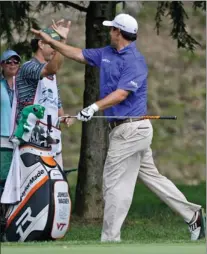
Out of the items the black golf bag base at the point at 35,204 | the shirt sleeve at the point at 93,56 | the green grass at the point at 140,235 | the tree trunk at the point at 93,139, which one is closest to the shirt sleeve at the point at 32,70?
the shirt sleeve at the point at 93,56

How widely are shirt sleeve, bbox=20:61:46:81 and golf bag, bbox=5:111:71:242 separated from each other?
44 centimetres

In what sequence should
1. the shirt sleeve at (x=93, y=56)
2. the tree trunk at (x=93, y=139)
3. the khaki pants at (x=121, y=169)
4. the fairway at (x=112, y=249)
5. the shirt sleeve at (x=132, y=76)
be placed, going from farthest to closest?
the tree trunk at (x=93, y=139)
the shirt sleeve at (x=93, y=56)
the khaki pants at (x=121, y=169)
the shirt sleeve at (x=132, y=76)
the fairway at (x=112, y=249)

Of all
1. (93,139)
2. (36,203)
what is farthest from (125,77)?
(93,139)

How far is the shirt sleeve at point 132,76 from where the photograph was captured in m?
10.3

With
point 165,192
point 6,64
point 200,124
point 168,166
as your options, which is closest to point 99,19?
point 6,64

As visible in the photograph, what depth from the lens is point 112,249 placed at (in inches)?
341

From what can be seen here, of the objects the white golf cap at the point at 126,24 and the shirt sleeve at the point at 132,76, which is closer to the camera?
the shirt sleeve at the point at 132,76

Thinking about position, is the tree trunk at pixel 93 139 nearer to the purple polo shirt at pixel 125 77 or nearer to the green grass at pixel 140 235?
the green grass at pixel 140 235

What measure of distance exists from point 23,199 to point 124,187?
2.83 ft

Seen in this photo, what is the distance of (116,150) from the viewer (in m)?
10.5

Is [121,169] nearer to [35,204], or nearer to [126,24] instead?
[35,204]

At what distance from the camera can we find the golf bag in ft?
34.8

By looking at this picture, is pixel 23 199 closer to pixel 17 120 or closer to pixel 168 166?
pixel 17 120

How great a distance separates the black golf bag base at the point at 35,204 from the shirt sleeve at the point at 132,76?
37.3 inches
